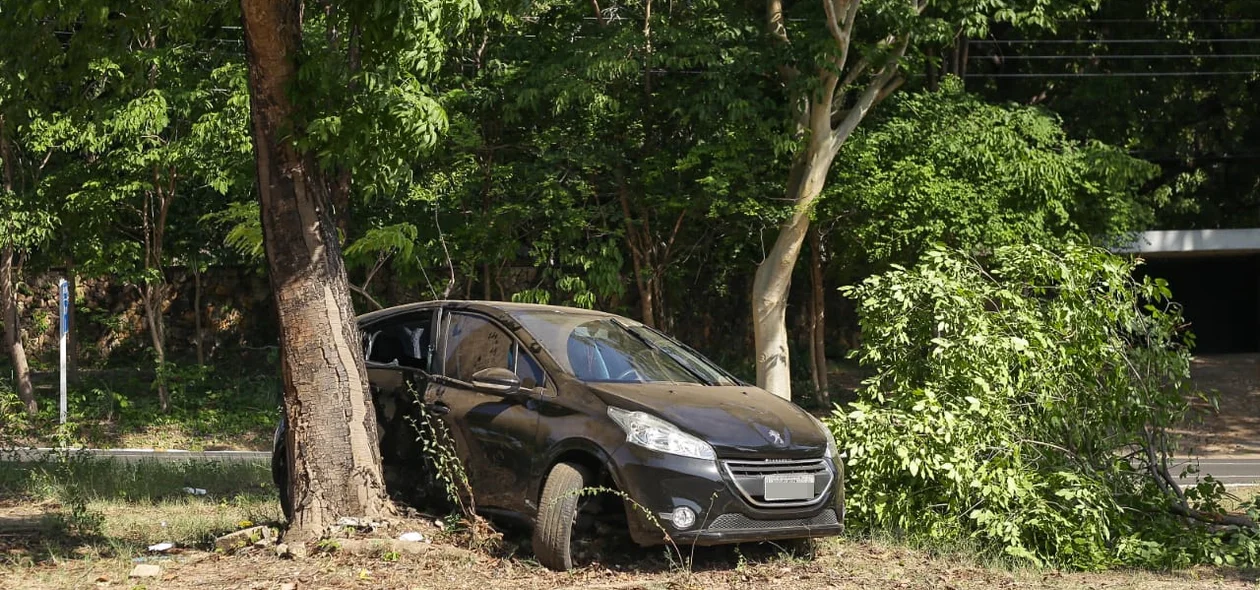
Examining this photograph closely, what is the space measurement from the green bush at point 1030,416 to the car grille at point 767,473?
1089 mm

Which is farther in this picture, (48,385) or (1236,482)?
(48,385)

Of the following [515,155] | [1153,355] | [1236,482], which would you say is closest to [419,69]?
[1153,355]

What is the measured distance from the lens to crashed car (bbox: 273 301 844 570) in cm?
716

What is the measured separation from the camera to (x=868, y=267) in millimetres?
23016

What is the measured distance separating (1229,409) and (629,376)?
68.1 feet

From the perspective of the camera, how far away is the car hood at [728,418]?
731 cm

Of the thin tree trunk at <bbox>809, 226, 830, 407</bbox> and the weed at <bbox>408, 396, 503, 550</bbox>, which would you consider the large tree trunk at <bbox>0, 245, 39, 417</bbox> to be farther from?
the weed at <bbox>408, 396, 503, 550</bbox>

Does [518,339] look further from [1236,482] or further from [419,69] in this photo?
[1236,482]

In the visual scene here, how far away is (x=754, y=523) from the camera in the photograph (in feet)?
23.9

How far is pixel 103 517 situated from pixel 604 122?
12599 millimetres

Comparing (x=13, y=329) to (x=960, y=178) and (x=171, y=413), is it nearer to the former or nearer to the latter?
(x=171, y=413)

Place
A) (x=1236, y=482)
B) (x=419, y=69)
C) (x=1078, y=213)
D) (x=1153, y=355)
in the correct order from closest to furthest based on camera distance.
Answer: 1. (x=419, y=69)
2. (x=1153, y=355)
3. (x=1236, y=482)
4. (x=1078, y=213)

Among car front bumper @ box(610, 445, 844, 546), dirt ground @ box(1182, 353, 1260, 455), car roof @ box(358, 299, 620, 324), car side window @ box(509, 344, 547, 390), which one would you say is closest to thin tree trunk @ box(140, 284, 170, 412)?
car roof @ box(358, 299, 620, 324)

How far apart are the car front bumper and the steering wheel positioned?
3.30 feet
